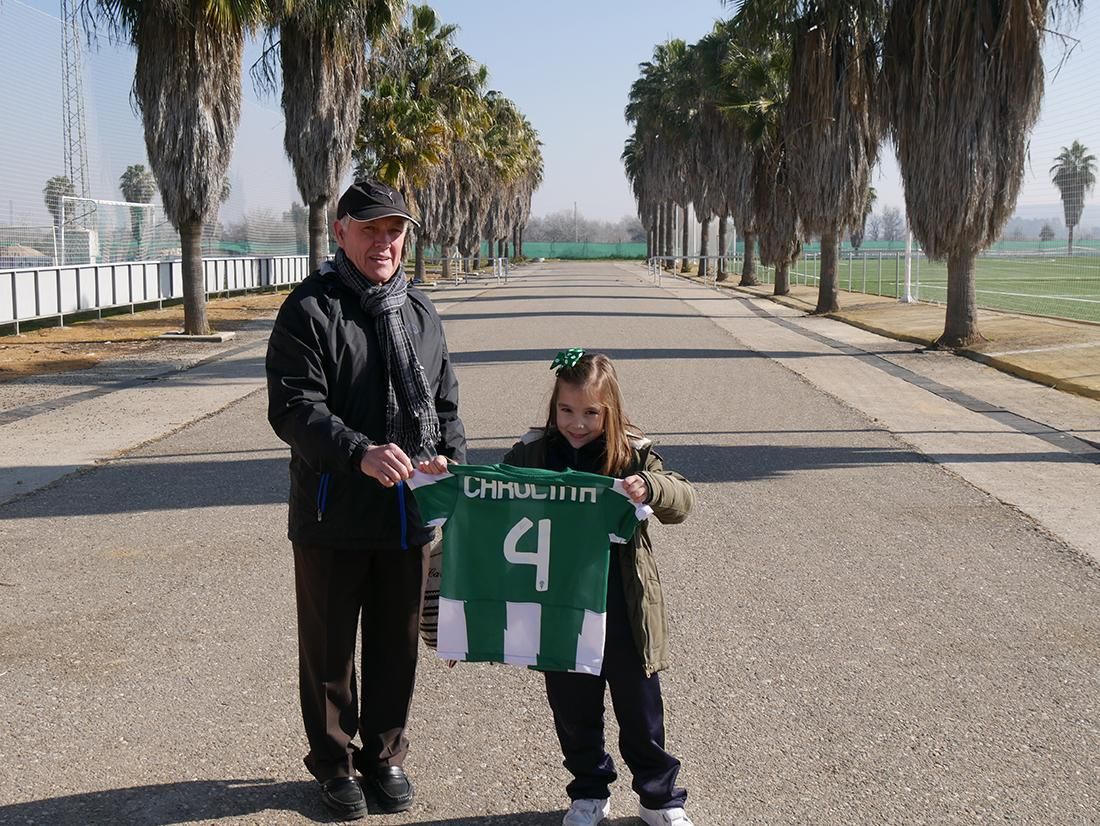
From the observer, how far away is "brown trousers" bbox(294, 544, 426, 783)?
12.0ft

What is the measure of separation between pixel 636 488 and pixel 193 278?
19715mm

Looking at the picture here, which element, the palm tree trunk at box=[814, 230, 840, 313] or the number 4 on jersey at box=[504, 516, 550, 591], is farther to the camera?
the palm tree trunk at box=[814, 230, 840, 313]

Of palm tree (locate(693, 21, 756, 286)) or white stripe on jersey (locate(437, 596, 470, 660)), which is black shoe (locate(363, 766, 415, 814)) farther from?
palm tree (locate(693, 21, 756, 286))

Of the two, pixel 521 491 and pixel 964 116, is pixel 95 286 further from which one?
pixel 521 491

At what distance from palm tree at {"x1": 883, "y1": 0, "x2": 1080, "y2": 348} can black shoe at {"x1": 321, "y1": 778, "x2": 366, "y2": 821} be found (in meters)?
16.4

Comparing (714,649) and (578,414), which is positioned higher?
(578,414)

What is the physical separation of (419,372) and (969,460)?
713 centimetres

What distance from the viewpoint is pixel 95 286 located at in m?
25.2

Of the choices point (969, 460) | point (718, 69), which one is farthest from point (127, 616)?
point (718, 69)

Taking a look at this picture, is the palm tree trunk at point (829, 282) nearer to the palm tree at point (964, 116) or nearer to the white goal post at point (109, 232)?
the palm tree at point (964, 116)

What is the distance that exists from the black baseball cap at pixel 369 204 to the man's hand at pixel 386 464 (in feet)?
2.27

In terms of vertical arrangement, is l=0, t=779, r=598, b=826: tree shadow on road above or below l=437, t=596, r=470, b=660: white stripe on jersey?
below

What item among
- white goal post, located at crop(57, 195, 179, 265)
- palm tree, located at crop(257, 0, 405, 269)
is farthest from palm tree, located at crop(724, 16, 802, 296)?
white goal post, located at crop(57, 195, 179, 265)

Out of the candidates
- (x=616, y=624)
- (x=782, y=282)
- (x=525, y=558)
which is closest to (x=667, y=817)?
(x=616, y=624)
